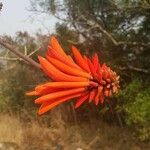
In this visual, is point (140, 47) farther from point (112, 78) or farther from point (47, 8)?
point (112, 78)

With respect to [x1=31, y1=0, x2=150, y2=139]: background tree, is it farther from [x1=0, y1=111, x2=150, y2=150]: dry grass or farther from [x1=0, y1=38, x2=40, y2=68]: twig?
[x1=0, y1=38, x2=40, y2=68]: twig

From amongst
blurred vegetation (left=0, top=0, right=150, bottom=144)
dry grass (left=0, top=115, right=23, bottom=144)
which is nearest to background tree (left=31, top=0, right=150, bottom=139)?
blurred vegetation (left=0, top=0, right=150, bottom=144)

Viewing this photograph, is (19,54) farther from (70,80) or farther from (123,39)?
(123,39)

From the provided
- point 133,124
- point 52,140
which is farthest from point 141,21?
point 52,140

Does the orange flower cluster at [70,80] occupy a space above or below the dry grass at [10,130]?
above

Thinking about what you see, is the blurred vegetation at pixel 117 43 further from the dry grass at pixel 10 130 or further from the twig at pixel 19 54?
the twig at pixel 19 54

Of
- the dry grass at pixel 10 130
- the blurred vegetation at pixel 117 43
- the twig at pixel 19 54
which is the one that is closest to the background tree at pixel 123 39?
the blurred vegetation at pixel 117 43

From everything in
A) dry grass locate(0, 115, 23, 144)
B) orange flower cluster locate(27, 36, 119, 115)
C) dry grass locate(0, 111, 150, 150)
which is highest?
orange flower cluster locate(27, 36, 119, 115)
